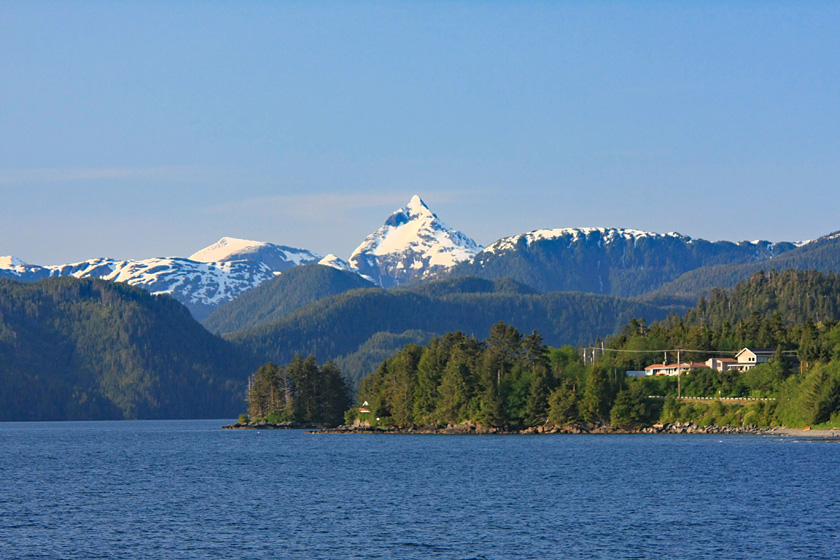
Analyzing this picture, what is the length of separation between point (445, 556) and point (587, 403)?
123294 mm

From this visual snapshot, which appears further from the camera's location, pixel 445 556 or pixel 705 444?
pixel 705 444

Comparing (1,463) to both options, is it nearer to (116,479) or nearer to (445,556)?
(116,479)

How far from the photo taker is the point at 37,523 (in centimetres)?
8106

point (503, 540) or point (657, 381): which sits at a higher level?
point (657, 381)

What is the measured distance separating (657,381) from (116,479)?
111 metres

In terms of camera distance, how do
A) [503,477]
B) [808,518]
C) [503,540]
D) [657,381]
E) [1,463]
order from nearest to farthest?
1. [503,540]
2. [808,518]
3. [503,477]
4. [1,463]
5. [657,381]

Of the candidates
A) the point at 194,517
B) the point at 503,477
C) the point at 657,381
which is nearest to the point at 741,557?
the point at 194,517

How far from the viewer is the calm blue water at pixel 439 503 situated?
69625mm

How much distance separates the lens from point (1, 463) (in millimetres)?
147125

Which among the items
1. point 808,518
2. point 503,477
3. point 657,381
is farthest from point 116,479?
point 657,381

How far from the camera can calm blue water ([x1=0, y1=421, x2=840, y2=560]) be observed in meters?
69.6

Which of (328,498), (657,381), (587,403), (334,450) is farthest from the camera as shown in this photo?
(657,381)

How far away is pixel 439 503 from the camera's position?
302ft

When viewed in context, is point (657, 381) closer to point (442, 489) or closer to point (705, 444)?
point (705, 444)
